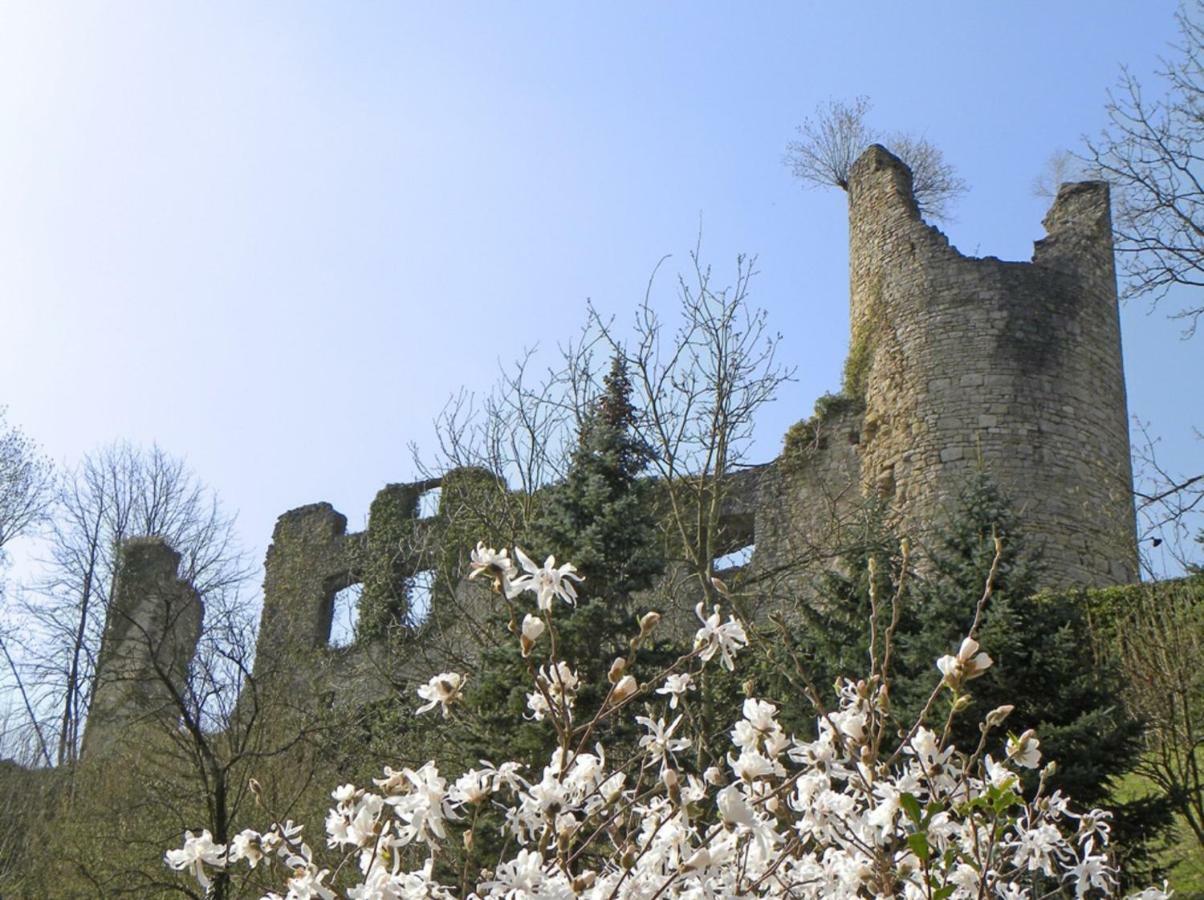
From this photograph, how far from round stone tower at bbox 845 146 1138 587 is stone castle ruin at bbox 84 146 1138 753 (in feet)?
0.06

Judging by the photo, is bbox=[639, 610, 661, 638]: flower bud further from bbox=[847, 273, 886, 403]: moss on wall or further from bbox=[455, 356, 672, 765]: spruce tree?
bbox=[847, 273, 886, 403]: moss on wall

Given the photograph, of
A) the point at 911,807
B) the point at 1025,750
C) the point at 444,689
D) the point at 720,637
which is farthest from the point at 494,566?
the point at 1025,750

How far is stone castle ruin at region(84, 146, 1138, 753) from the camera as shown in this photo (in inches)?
584

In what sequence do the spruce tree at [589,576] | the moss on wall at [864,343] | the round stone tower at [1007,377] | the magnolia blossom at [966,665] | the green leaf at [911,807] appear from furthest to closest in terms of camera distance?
the moss on wall at [864,343]
the round stone tower at [1007,377]
the spruce tree at [589,576]
the magnolia blossom at [966,665]
the green leaf at [911,807]

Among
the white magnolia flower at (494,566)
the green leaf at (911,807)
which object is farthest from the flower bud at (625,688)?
the green leaf at (911,807)

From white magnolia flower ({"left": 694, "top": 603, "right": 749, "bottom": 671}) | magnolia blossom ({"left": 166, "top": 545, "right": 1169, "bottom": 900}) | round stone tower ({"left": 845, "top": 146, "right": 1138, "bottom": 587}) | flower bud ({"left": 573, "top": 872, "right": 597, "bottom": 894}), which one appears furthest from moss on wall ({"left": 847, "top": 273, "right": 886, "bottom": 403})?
flower bud ({"left": 573, "top": 872, "right": 597, "bottom": 894})

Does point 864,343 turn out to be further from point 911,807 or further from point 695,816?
point 911,807

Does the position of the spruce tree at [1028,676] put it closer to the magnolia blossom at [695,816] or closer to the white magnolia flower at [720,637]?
the magnolia blossom at [695,816]

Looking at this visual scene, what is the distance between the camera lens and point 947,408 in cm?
1547

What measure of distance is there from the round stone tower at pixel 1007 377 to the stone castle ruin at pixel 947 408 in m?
0.02

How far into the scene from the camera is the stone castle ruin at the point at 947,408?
14.8m

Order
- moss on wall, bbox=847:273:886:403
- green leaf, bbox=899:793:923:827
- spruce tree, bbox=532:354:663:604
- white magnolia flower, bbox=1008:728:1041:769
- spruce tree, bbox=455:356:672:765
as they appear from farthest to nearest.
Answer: moss on wall, bbox=847:273:886:403
spruce tree, bbox=532:354:663:604
spruce tree, bbox=455:356:672:765
white magnolia flower, bbox=1008:728:1041:769
green leaf, bbox=899:793:923:827

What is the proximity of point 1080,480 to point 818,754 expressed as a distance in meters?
13.0

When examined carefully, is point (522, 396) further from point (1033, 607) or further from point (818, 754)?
point (818, 754)
